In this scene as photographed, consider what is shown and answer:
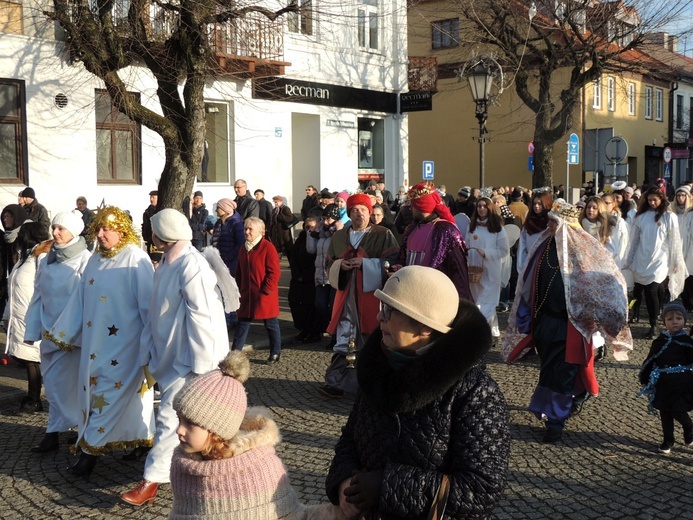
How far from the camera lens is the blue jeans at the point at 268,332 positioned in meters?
9.32

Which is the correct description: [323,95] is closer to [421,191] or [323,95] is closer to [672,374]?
[421,191]

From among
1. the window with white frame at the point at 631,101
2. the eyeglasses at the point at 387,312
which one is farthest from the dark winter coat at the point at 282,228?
the window with white frame at the point at 631,101

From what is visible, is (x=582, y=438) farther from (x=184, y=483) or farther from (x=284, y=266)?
(x=284, y=266)

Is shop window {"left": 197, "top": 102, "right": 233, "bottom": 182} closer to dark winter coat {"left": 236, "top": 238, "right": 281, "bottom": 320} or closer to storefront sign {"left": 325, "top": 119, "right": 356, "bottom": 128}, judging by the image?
storefront sign {"left": 325, "top": 119, "right": 356, "bottom": 128}

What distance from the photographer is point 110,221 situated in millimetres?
5785

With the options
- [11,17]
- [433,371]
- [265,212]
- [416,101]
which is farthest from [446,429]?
[416,101]

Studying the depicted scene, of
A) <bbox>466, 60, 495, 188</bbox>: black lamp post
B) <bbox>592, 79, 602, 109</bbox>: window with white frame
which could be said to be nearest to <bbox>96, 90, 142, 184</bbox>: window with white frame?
<bbox>466, 60, 495, 188</bbox>: black lamp post

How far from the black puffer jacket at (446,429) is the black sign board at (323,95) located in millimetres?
16632

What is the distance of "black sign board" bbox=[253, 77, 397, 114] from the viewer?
20328 mm

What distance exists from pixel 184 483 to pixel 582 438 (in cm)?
422

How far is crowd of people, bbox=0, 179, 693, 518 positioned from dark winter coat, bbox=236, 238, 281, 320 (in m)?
0.02

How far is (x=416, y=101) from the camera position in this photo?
24391 millimetres

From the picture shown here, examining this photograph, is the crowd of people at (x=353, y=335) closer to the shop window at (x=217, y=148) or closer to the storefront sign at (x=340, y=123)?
the shop window at (x=217, y=148)

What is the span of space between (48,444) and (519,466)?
11.8 feet
